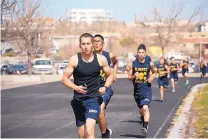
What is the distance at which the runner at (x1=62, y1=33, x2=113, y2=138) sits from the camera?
7844 millimetres

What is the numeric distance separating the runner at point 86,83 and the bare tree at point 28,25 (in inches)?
768

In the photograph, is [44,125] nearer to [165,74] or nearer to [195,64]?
[165,74]

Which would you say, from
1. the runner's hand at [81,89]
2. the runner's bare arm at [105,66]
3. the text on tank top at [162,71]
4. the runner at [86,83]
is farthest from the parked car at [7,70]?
the runner's hand at [81,89]

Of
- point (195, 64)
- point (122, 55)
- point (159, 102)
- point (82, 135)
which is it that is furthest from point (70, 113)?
point (122, 55)

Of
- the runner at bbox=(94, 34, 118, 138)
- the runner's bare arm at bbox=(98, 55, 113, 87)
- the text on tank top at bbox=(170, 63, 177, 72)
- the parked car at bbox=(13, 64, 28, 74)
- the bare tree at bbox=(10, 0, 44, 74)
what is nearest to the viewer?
the runner's bare arm at bbox=(98, 55, 113, 87)

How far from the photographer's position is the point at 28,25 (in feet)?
124

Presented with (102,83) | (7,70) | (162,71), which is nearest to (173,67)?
(162,71)

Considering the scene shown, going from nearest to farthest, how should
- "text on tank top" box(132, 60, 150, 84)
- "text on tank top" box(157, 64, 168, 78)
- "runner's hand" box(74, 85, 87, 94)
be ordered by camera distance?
"runner's hand" box(74, 85, 87, 94) < "text on tank top" box(132, 60, 150, 84) < "text on tank top" box(157, 64, 168, 78)

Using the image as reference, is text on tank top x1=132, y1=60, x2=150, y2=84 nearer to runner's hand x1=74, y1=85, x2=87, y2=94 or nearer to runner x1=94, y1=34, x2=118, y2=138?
runner x1=94, y1=34, x2=118, y2=138

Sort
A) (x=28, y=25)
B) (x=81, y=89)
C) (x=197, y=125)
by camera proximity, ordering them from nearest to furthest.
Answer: (x=81, y=89) → (x=197, y=125) → (x=28, y=25)

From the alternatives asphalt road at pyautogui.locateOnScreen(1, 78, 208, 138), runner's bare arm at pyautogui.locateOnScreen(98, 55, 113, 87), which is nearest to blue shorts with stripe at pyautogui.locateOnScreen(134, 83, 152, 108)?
asphalt road at pyautogui.locateOnScreen(1, 78, 208, 138)

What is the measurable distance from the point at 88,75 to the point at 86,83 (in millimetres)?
134

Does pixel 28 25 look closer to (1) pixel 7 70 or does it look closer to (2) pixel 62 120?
(1) pixel 7 70

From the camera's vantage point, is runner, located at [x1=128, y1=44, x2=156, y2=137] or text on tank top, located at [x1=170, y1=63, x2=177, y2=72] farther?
text on tank top, located at [x1=170, y1=63, x2=177, y2=72]
